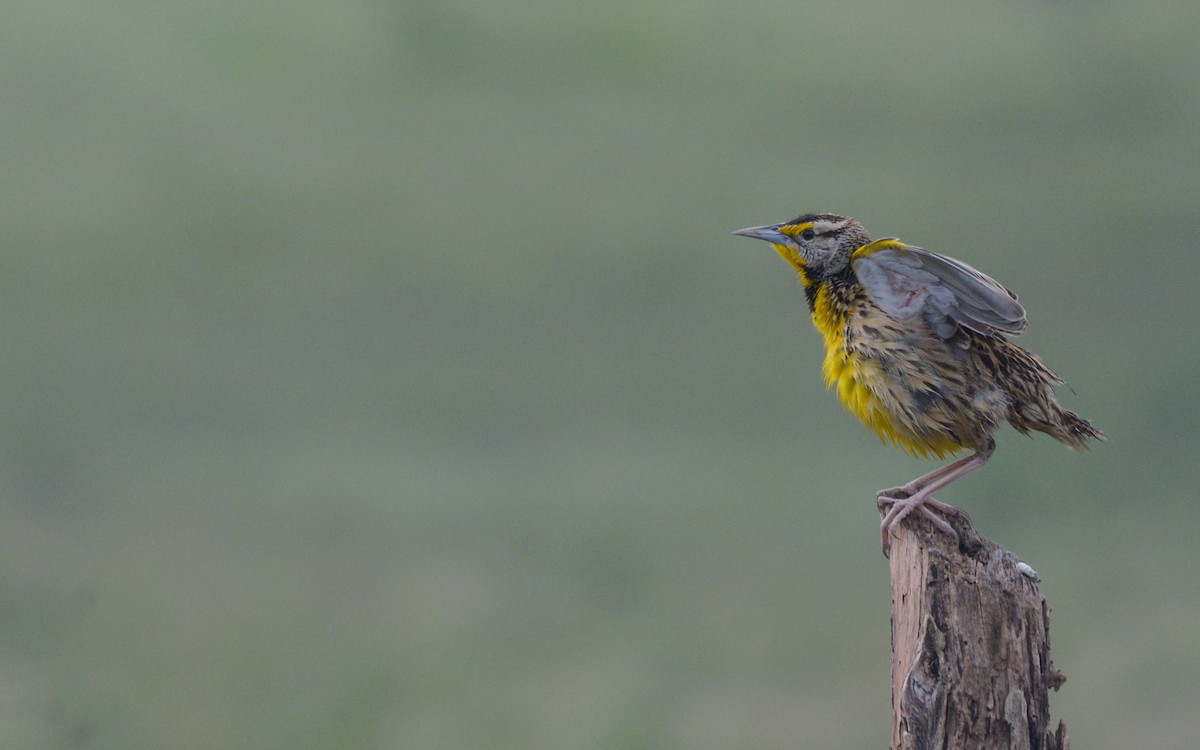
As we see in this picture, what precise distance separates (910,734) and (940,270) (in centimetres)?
102

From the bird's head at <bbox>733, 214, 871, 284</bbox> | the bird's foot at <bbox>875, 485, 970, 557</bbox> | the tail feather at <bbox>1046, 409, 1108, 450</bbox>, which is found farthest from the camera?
the bird's head at <bbox>733, 214, 871, 284</bbox>

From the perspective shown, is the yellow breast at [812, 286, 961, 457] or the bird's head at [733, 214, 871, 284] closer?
the yellow breast at [812, 286, 961, 457]

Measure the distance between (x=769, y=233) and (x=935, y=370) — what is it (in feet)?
1.86

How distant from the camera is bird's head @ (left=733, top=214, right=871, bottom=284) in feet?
8.87

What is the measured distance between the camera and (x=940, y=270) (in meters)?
2.47

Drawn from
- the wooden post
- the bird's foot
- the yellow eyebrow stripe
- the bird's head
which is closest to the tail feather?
the bird's foot

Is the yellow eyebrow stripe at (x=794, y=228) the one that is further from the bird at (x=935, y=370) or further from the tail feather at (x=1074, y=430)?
the tail feather at (x=1074, y=430)

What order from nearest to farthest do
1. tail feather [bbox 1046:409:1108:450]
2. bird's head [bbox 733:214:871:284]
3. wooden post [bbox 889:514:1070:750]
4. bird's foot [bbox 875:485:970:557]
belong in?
wooden post [bbox 889:514:1070:750]
bird's foot [bbox 875:485:970:557]
tail feather [bbox 1046:409:1108:450]
bird's head [bbox 733:214:871:284]

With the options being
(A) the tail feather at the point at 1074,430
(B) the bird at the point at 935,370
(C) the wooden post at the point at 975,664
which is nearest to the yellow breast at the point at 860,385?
(B) the bird at the point at 935,370

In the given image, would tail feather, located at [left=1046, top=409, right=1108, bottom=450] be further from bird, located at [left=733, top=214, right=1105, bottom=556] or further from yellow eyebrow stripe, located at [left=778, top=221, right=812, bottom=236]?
yellow eyebrow stripe, located at [left=778, top=221, right=812, bottom=236]

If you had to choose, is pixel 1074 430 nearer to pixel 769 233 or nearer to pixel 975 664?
pixel 975 664

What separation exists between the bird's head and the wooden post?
84 centimetres

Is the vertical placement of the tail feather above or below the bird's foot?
above

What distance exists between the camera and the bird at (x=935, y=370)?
2.45 meters
